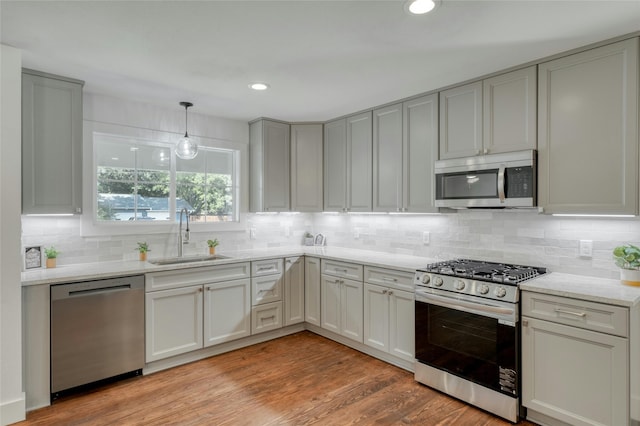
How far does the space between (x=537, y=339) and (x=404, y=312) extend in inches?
40.1

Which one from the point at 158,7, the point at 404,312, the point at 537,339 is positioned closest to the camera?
the point at 158,7

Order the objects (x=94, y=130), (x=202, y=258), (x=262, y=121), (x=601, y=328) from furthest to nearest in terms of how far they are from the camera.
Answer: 1. (x=262, y=121)
2. (x=202, y=258)
3. (x=94, y=130)
4. (x=601, y=328)

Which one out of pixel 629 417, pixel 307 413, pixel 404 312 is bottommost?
pixel 307 413

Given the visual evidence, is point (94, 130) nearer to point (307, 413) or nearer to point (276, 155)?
point (276, 155)

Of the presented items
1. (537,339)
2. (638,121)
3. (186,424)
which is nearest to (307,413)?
(186,424)

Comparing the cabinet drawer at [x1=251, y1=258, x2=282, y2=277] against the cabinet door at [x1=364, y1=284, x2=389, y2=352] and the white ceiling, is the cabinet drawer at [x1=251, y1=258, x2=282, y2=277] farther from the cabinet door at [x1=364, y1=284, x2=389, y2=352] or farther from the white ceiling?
the white ceiling

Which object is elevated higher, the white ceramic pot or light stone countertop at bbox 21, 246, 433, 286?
the white ceramic pot

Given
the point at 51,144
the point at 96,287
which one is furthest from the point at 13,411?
the point at 51,144

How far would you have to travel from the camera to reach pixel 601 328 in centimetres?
202

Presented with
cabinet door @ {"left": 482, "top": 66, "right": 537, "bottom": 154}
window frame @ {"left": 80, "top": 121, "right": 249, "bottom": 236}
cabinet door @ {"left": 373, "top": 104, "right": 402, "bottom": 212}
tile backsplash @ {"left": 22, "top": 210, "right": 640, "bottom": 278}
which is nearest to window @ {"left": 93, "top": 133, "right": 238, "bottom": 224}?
window frame @ {"left": 80, "top": 121, "right": 249, "bottom": 236}

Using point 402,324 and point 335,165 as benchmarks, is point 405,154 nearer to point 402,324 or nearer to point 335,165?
point 335,165

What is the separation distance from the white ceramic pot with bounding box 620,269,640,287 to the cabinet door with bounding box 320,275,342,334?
220 centimetres

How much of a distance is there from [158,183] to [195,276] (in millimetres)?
1159

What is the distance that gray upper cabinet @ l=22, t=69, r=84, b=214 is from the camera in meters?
2.68
